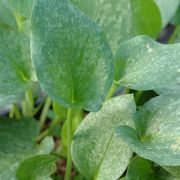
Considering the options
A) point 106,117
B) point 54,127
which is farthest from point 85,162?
point 54,127

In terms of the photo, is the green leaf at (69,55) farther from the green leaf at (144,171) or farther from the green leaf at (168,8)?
the green leaf at (168,8)

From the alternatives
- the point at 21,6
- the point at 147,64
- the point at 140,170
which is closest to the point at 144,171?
the point at 140,170

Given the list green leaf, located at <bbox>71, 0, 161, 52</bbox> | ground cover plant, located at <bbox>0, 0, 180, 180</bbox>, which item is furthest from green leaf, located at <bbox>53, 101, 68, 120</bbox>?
green leaf, located at <bbox>71, 0, 161, 52</bbox>

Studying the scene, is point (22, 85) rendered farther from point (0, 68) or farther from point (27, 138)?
point (27, 138)

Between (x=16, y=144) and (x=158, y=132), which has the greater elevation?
(x=158, y=132)

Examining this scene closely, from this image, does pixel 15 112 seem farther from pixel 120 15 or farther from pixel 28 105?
pixel 120 15

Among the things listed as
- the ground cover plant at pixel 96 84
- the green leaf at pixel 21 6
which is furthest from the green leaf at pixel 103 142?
the green leaf at pixel 21 6

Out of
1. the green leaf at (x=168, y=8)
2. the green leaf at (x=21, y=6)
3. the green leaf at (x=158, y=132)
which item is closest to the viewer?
the green leaf at (x=158, y=132)
